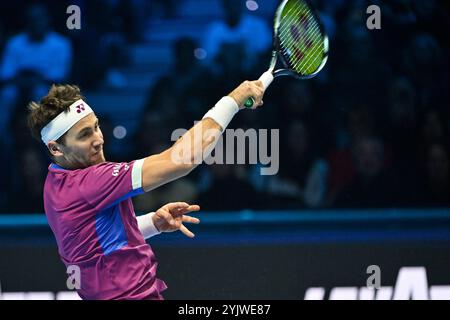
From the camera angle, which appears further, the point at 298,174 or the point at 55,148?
the point at 298,174

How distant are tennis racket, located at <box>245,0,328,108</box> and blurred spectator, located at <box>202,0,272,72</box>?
2.41 metres

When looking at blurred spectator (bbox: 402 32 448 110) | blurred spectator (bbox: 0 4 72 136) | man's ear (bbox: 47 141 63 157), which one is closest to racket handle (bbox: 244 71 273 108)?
man's ear (bbox: 47 141 63 157)

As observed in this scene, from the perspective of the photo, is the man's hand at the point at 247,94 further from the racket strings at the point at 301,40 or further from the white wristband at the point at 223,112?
the racket strings at the point at 301,40

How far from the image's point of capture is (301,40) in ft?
15.9

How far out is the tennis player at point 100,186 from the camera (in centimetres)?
401

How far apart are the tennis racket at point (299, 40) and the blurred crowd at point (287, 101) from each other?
1.97m

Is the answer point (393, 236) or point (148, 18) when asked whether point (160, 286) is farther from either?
point (148, 18)

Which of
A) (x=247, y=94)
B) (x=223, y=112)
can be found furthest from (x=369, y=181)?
(x=223, y=112)

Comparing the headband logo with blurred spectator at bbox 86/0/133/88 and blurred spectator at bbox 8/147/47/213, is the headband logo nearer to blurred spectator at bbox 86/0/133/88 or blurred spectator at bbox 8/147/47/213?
blurred spectator at bbox 8/147/47/213

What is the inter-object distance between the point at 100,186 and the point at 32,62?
12.0 ft

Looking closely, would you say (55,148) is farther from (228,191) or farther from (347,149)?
(347,149)

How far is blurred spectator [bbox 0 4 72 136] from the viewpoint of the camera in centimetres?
733

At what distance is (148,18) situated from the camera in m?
7.88

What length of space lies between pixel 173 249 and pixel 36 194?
1279 millimetres
